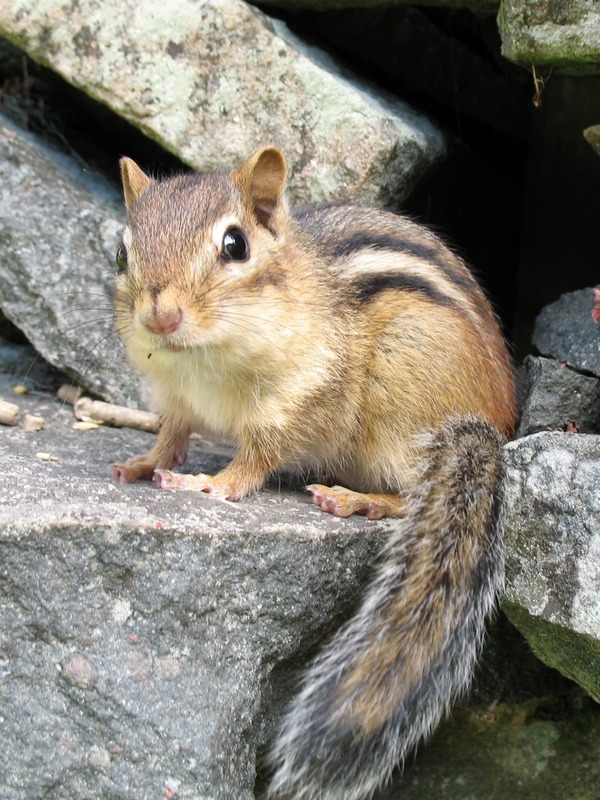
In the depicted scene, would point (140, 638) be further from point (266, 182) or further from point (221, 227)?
point (266, 182)

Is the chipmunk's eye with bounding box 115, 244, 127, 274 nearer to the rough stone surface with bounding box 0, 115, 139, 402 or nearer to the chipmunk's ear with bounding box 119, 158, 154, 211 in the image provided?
the chipmunk's ear with bounding box 119, 158, 154, 211

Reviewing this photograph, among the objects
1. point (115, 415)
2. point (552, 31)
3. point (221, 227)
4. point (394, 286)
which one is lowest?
point (115, 415)

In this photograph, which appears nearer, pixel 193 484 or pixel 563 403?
pixel 193 484

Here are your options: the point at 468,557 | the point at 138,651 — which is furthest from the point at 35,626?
the point at 468,557

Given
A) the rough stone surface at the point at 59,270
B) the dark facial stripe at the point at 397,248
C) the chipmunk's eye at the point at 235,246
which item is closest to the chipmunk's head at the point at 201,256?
the chipmunk's eye at the point at 235,246

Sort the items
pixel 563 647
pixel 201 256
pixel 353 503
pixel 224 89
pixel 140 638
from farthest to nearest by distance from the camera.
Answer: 1. pixel 224 89
2. pixel 353 503
3. pixel 201 256
4. pixel 563 647
5. pixel 140 638

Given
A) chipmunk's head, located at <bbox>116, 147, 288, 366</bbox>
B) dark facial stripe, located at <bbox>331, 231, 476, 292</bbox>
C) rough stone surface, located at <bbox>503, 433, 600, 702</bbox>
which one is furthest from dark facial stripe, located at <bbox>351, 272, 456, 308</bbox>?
rough stone surface, located at <bbox>503, 433, 600, 702</bbox>

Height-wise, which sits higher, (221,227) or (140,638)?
(221,227)

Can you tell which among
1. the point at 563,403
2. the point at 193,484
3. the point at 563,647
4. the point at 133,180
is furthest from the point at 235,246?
the point at 563,647

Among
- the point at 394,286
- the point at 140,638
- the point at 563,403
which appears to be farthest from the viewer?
the point at 394,286
